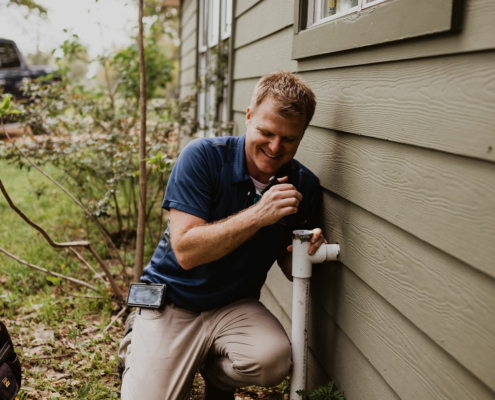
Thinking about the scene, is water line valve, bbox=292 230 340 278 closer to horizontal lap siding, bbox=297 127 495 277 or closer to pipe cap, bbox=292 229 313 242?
pipe cap, bbox=292 229 313 242

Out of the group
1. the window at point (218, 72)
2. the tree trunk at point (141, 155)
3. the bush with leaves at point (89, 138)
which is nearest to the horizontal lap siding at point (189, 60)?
the window at point (218, 72)

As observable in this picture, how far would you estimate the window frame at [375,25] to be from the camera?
1210 mm

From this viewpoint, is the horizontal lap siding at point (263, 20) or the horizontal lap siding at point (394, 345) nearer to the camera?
the horizontal lap siding at point (394, 345)

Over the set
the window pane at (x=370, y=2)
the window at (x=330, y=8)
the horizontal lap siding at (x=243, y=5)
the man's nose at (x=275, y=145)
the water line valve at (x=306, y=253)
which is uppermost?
Answer: the horizontal lap siding at (x=243, y=5)

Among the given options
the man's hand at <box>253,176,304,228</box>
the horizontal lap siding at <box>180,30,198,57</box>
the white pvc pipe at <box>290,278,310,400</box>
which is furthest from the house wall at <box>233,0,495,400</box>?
the horizontal lap siding at <box>180,30,198,57</box>

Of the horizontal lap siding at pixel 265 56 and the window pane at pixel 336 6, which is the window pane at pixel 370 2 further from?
the horizontal lap siding at pixel 265 56

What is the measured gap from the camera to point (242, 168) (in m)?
2.20

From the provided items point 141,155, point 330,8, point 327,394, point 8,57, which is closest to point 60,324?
point 141,155

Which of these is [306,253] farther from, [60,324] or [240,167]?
[60,324]

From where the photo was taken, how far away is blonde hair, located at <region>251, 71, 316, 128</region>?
196cm

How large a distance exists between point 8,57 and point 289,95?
1082 centimetres

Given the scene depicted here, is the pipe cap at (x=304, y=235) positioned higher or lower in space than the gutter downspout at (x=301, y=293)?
higher

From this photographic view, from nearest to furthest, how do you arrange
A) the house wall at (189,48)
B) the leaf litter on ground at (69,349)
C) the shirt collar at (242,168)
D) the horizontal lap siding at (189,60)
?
the shirt collar at (242,168) → the leaf litter on ground at (69,349) → the house wall at (189,48) → the horizontal lap siding at (189,60)

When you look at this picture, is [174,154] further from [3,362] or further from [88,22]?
[3,362]
